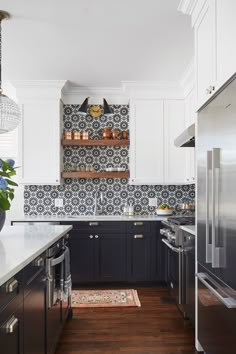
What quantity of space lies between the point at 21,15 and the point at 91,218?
2.57m

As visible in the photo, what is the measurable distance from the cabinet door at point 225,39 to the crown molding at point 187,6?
564 millimetres

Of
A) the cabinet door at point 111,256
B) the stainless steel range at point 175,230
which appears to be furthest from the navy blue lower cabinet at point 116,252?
the stainless steel range at point 175,230

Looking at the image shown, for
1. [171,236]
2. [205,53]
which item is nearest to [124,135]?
[171,236]

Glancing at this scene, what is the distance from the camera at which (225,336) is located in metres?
1.95

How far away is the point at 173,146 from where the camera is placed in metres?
4.85

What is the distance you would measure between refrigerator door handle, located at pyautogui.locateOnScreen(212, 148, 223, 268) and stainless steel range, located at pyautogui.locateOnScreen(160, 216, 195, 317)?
3.87ft

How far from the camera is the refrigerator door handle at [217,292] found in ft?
5.81

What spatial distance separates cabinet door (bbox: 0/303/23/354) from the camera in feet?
4.44

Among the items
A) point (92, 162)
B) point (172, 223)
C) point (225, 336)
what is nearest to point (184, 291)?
point (172, 223)

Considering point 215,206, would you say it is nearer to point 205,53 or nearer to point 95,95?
point 205,53

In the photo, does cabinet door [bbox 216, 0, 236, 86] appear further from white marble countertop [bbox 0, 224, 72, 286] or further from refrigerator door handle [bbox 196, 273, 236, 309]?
white marble countertop [bbox 0, 224, 72, 286]

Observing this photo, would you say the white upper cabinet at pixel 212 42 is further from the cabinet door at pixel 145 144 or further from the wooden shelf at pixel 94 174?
the wooden shelf at pixel 94 174

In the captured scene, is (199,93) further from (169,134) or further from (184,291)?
(169,134)

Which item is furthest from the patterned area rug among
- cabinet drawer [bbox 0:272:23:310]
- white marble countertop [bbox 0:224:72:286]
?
cabinet drawer [bbox 0:272:23:310]
